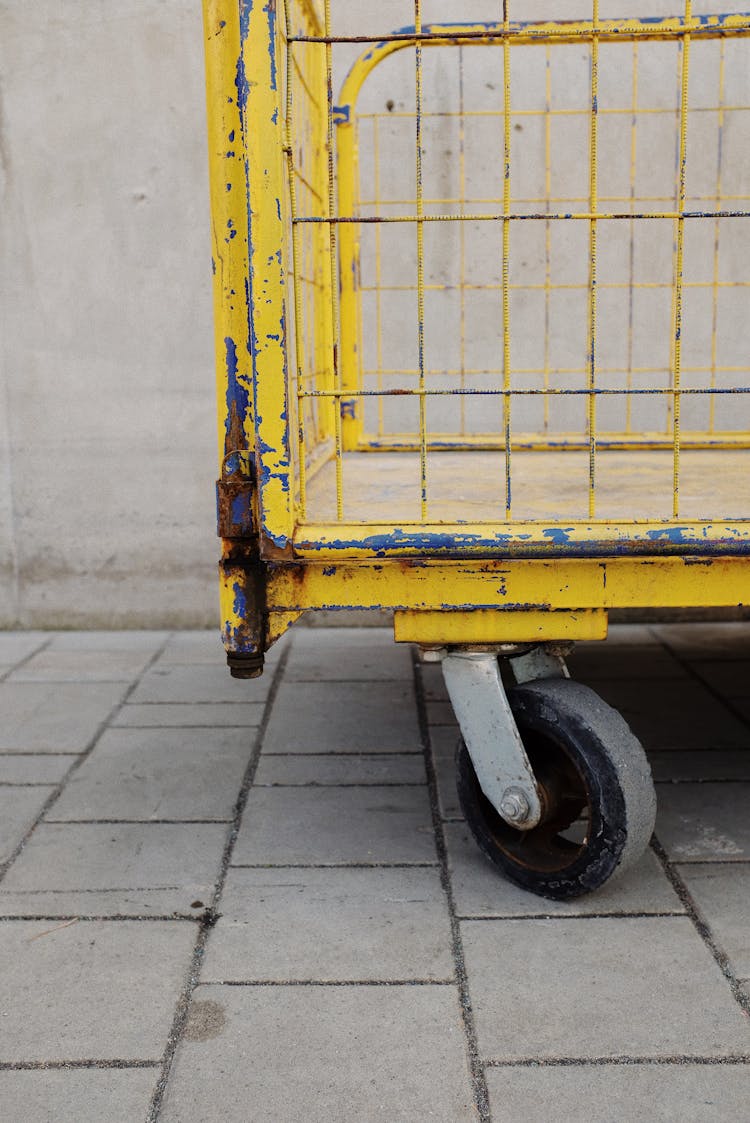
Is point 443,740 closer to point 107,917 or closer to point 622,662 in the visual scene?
point 622,662

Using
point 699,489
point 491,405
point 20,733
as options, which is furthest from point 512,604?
point 491,405

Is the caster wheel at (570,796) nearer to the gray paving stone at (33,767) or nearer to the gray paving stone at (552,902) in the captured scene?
the gray paving stone at (552,902)

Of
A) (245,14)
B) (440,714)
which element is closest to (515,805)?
(440,714)

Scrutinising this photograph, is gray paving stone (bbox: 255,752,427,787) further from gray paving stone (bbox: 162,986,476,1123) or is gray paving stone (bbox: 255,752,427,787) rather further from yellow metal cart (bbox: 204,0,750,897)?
gray paving stone (bbox: 162,986,476,1123)

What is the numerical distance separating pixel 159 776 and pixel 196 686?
2.94ft

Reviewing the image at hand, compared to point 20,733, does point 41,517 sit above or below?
above

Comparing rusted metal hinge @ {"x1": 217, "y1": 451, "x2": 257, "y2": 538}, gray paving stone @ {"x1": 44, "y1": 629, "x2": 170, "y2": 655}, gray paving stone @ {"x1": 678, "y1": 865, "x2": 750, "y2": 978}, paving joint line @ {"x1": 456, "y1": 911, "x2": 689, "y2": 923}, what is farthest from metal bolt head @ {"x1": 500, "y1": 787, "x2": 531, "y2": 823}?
gray paving stone @ {"x1": 44, "y1": 629, "x2": 170, "y2": 655}

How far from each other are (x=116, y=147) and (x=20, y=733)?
2433mm

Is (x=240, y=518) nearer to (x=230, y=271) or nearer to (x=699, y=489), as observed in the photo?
(x=230, y=271)

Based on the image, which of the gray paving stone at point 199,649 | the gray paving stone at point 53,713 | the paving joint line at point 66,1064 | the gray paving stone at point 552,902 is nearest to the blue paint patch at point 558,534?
the gray paving stone at point 552,902

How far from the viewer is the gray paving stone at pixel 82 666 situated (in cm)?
428

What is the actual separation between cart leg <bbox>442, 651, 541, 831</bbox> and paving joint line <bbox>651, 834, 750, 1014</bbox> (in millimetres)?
399

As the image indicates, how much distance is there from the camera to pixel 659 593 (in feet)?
7.52

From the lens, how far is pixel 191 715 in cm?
383
